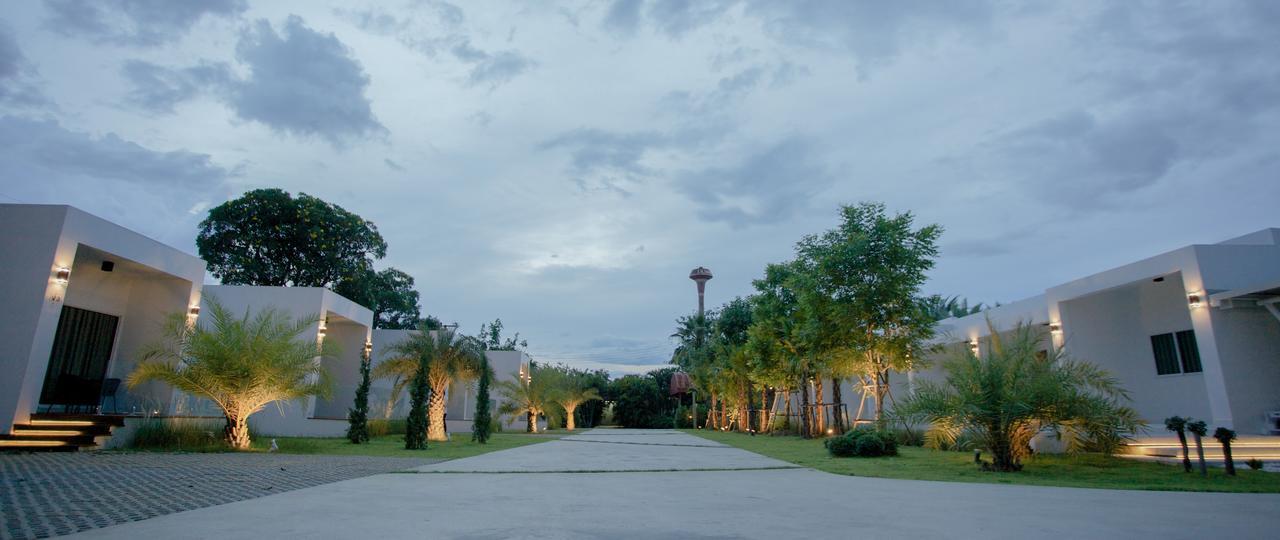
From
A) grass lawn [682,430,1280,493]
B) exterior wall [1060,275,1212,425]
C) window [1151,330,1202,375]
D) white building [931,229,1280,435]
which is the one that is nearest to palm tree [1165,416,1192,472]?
grass lawn [682,430,1280,493]

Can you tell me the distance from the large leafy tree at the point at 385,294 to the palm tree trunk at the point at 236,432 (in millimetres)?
24003

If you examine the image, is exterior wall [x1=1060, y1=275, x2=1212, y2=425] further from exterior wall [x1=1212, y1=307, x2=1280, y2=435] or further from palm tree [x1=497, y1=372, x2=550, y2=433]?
palm tree [x1=497, y1=372, x2=550, y2=433]

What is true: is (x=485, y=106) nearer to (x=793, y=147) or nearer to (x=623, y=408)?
(x=793, y=147)

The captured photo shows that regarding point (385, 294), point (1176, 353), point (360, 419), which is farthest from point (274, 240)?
point (1176, 353)

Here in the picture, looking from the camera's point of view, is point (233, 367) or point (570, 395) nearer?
point (233, 367)

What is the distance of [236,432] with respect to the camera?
12.5 metres

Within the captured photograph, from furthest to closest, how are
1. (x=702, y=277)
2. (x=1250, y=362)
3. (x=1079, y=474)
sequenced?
(x=702, y=277)
(x=1250, y=362)
(x=1079, y=474)

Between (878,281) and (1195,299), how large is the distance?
6.38 m

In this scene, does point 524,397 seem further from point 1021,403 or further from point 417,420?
point 1021,403

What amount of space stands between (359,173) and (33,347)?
34.4 ft

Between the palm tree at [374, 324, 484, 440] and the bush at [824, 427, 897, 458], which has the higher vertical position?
the palm tree at [374, 324, 484, 440]

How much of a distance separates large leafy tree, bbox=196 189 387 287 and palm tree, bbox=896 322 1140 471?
111ft

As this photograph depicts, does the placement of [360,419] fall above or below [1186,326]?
below

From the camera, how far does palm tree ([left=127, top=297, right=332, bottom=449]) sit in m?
12.2
